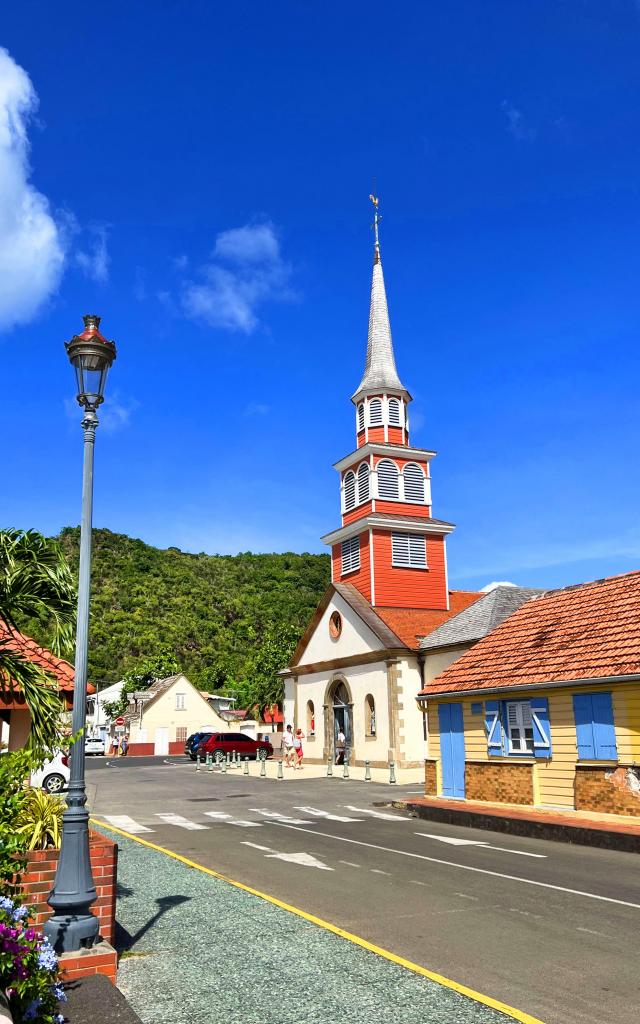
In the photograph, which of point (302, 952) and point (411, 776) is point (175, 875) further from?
point (411, 776)

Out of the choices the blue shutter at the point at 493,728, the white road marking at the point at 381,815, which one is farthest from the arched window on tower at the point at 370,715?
the blue shutter at the point at 493,728

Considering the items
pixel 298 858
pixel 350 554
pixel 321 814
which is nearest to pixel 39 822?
pixel 298 858

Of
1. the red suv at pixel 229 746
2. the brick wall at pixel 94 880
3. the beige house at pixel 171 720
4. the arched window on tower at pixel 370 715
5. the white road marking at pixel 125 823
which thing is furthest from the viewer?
the beige house at pixel 171 720

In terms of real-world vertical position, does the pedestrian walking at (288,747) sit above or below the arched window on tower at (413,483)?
below

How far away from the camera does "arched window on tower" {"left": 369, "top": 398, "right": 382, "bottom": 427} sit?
4256 centimetres

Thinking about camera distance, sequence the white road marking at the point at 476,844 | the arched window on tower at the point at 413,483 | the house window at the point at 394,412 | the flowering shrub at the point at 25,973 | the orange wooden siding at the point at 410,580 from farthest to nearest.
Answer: the house window at the point at 394,412 → the arched window on tower at the point at 413,483 → the orange wooden siding at the point at 410,580 → the white road marking at the point at 476,844 → the flowering shrub at the point at 25,973

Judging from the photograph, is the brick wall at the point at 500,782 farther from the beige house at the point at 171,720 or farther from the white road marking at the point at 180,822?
the beige house at the point at 171,720

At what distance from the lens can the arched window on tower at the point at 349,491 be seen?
42500 millimetres

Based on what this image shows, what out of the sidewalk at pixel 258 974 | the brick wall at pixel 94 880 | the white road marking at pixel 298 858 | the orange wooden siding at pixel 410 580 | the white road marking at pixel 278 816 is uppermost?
the orange wooden siding at pixel 410 580

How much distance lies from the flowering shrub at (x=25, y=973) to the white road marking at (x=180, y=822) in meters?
12.2

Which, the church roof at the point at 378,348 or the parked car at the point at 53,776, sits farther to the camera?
the church roof at the point at 378,348

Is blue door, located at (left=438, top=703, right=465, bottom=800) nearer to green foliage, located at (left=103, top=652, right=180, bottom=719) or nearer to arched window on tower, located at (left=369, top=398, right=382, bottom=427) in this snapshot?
arched window on tower, located at (left=369, top=398, right=382, bottom=427)

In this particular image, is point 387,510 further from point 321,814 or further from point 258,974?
point 258,974

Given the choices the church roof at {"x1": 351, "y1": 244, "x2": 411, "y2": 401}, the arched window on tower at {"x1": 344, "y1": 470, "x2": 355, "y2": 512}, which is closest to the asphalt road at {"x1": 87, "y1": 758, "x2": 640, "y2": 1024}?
the arched window on tower at {"x1": 344, "y1": 470, "x2": 355, "y2": 512}
